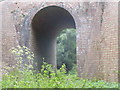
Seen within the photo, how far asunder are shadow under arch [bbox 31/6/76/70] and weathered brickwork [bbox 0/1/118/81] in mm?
406

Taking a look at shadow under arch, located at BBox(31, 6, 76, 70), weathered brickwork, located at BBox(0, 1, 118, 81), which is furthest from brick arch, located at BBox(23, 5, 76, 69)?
weathered brickwork, located at BBox(0, 1, 118, 81)

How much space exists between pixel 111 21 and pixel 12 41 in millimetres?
3834

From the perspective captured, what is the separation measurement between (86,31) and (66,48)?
38.2 feet

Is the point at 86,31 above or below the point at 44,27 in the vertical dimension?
below

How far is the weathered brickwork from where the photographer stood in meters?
7.58

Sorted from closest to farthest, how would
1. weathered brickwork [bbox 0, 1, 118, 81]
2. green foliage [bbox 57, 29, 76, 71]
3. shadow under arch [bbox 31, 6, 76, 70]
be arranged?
weathered brickwork [bbox 0, 1, 118, 81]
shadow under arch [bbox 31, 6, 76, 70]
green foliage [bbox 57, 29, 76, 71]

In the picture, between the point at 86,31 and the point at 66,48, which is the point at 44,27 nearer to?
the point at 86,31

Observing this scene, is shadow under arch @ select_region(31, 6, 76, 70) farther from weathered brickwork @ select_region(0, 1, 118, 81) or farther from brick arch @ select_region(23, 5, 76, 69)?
weathered brickwork @ select_region(0, 1, 118, 81)

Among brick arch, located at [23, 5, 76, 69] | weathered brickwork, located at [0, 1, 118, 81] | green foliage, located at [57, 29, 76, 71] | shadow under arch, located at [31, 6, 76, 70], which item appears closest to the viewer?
weathered brickwork, located at [0, 1, 118, 81]

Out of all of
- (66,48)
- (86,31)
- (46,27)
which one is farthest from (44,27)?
(66,48)

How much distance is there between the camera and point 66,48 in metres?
20.0

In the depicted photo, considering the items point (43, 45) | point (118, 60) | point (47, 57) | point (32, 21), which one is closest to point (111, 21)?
point (118, 60)

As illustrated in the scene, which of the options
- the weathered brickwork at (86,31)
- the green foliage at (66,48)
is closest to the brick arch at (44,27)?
the weathered brickwork at (86,31)

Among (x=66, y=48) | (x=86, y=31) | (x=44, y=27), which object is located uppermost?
(x=44, y=27)
